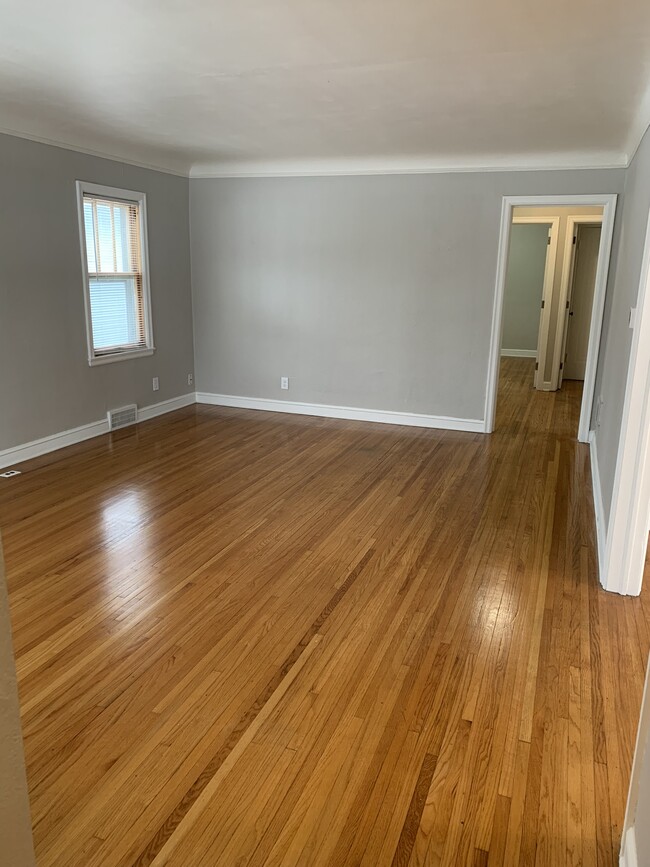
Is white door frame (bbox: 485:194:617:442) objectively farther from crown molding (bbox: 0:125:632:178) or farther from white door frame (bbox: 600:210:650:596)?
white door frame (bbox: 600:210:650:596)

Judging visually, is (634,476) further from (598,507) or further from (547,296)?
(547,296)

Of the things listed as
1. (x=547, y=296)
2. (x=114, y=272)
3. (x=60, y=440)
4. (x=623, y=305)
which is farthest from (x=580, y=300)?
(x=60, y=440)

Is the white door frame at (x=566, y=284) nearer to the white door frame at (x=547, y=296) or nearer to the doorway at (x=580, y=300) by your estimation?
the white door frame at (x=547, y=296)

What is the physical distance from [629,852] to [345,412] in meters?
5.11

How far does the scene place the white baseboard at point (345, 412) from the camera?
6023 mm

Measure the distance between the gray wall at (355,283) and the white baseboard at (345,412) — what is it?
0.07 m

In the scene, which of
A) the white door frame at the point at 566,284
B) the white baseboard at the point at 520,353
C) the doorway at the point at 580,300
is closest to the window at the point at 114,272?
the white door frame at the point at 566,284

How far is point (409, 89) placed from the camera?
3.48 m

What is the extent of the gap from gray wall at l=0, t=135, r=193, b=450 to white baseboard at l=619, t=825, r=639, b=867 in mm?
4560

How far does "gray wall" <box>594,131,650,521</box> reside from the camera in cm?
330

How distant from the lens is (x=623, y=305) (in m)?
3.90

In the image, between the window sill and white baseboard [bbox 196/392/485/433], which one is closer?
the window sill

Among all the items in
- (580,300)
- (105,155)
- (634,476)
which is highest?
(105,155)

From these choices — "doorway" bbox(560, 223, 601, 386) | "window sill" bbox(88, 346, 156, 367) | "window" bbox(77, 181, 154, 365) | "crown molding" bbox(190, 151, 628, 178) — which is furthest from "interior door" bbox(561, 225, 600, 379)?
"window" bbox(77, 181, 154, 365)
